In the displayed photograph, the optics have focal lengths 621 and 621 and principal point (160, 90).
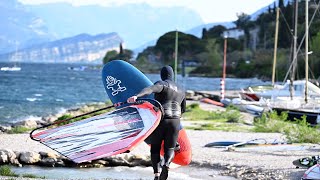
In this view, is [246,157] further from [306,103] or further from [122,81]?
[306,103]

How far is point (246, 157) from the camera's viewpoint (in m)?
15.4

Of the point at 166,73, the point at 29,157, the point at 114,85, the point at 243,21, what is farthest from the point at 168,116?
the point at 243,21

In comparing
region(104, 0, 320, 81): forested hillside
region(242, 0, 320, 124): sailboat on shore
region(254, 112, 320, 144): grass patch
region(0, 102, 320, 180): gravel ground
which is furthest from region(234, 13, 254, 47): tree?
region(0, 102, 320, 180): gravel ground

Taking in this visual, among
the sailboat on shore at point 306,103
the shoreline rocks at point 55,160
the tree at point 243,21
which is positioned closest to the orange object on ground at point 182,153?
the shoreline rocks at point 55,160

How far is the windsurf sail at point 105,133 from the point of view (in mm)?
9383

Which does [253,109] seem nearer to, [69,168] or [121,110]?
[69,168]

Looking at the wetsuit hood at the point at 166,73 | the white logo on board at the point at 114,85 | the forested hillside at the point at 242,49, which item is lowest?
the forested hillside at the point at 242,49

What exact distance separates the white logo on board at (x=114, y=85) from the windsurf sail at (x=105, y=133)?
6.27 feet

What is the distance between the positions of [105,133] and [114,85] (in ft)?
8.13

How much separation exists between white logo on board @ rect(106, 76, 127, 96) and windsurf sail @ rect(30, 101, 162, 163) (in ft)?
6.27

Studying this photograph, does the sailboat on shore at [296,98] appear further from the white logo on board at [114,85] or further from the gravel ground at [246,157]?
the white logo on board at [114,85]

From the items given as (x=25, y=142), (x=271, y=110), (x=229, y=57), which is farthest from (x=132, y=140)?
(x=229, y=57)

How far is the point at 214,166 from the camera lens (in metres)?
14.2

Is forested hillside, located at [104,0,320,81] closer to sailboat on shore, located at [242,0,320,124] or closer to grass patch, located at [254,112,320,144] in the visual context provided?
sailboat on shore, located at [242,0,320,124]
